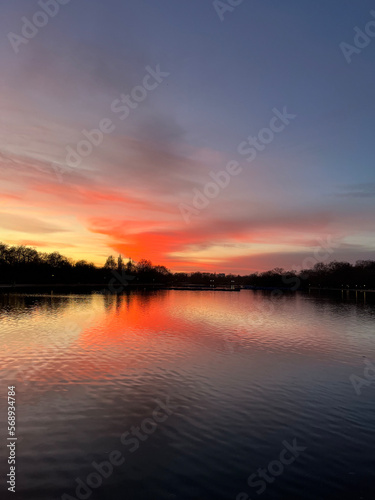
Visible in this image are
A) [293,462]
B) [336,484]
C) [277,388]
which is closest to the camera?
[336,484]

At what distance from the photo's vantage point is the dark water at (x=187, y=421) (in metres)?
9.18

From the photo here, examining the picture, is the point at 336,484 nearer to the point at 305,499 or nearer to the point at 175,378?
the point at 305,499

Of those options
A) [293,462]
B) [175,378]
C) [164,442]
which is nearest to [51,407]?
[164,442]

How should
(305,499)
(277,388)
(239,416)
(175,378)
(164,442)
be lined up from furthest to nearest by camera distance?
(175,378), (277,388), (239,416), (164,442), (305,499)

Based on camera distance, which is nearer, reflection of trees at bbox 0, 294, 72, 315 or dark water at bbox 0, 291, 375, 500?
dark water at bbox 0, 291, 375, 500

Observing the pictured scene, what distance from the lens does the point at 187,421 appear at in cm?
1290

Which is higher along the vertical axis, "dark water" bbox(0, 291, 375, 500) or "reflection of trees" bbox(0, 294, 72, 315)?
"reflection of trees" bbox(0, 294, 72, 315)

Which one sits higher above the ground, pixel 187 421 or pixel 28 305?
pixel 28 305

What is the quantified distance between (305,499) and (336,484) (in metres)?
1.21

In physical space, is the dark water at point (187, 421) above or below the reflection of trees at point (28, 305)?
below

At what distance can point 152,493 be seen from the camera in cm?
865

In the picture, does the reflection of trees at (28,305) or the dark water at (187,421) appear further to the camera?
the reflection of trees at (28,305)

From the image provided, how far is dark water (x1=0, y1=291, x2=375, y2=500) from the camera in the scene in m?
9.18

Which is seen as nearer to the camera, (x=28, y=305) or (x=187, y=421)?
(x=187, y=421)
